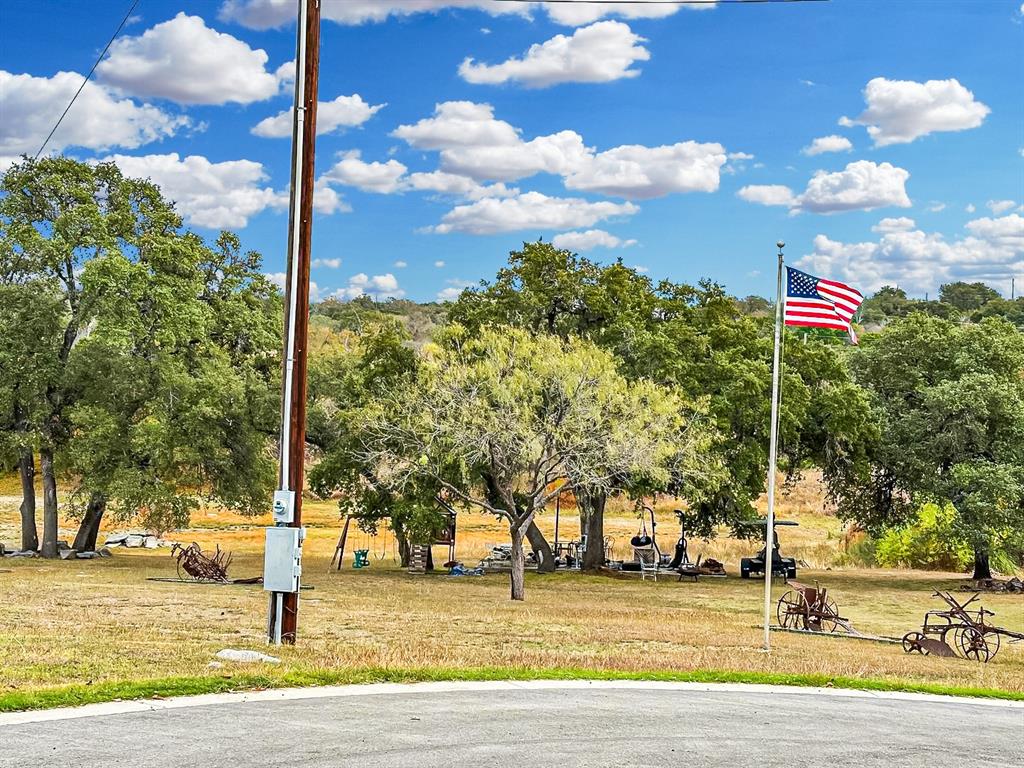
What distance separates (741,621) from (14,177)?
92.1 ft

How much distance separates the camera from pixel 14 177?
36.8 metres

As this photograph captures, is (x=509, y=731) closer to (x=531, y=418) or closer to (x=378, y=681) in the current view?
(x=378, y=681)

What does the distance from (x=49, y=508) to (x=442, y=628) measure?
2373 centimetres

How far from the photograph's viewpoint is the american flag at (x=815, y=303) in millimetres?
17875

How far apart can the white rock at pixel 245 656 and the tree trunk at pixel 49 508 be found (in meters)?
26.5

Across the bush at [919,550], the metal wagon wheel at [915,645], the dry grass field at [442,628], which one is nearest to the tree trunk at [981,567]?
the dry grass field at [442,628]

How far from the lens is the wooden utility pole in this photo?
14.9 metres

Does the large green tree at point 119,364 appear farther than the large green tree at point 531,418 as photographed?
Yes

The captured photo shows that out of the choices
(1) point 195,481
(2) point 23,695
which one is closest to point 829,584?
(1) point 195,481

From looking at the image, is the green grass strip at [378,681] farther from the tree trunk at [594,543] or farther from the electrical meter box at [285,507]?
the tree trunk at [594,543]

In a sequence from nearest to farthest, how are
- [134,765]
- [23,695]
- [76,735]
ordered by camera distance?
[134,765]
[76,735]
[23,695]

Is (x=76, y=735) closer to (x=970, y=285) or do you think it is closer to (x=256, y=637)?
(x=256, y=637)

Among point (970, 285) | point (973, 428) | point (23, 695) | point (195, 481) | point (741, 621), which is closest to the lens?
point (23, 695)

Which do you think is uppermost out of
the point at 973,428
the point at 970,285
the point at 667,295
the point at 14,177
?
the point at 970,285
